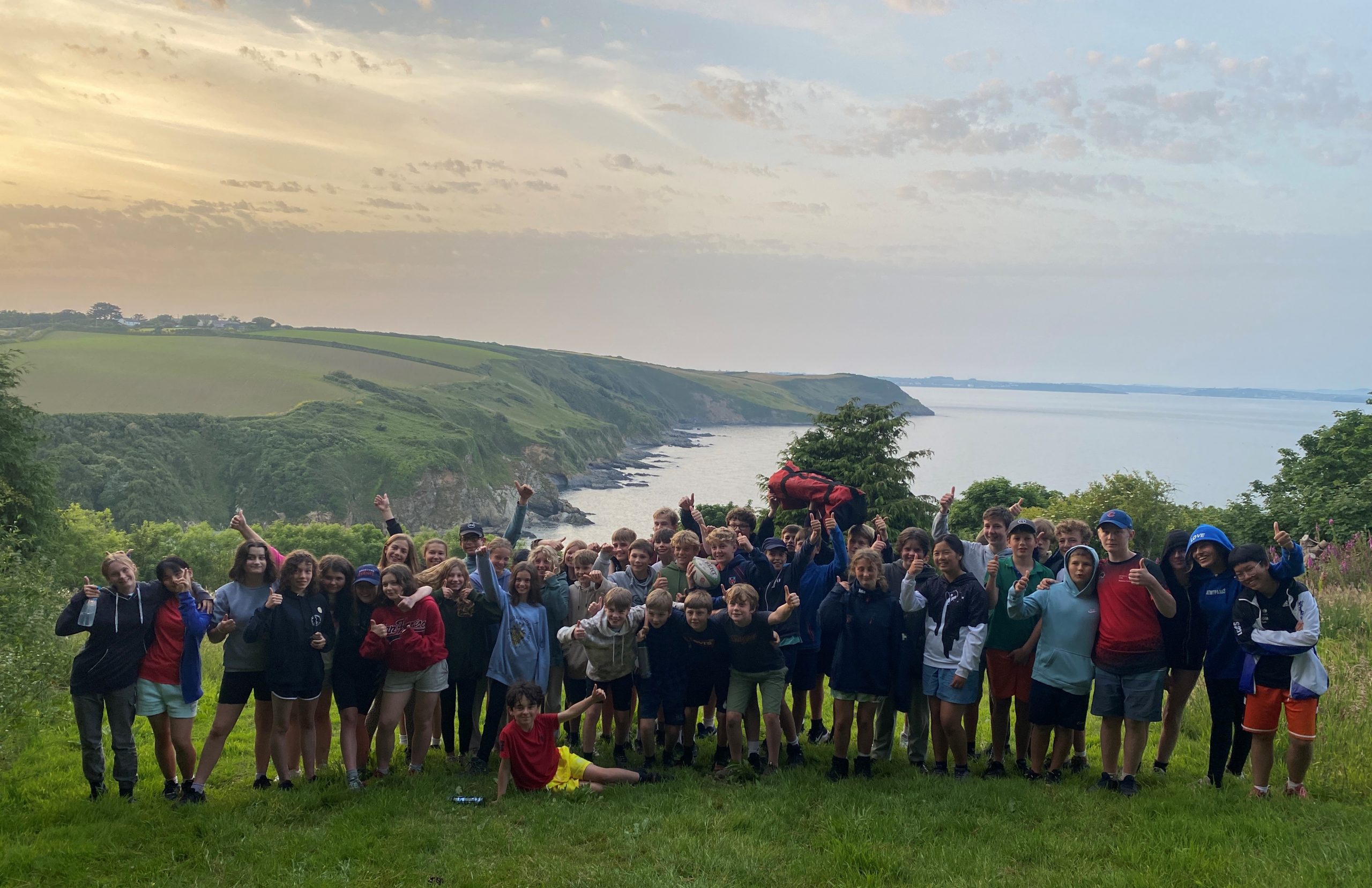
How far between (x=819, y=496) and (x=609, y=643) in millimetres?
2675

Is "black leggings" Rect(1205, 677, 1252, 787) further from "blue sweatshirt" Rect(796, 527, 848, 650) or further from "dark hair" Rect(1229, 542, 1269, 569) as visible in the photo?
"blue sweatshirt" Rect(796, 527, 848, 650)

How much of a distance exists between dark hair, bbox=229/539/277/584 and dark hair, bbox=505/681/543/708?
2140 millimetres

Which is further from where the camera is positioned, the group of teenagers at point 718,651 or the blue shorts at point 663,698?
the blue shorts at point 663,698

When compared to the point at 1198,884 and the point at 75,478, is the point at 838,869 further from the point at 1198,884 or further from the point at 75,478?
the point at 75,478

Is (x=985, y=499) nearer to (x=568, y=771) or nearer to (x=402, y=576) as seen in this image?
(x=568, y=771)

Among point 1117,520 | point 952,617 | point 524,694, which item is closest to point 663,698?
point 524,694

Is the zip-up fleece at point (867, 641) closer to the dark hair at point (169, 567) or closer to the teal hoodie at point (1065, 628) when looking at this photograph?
the teal hoodie at point (1065, 628)

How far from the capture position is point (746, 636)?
6930mm

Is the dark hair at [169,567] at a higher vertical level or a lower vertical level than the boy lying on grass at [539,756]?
higher

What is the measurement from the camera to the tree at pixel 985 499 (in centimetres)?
4500

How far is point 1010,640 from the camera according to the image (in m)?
6.71

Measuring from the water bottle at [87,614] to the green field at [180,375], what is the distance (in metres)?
98.9

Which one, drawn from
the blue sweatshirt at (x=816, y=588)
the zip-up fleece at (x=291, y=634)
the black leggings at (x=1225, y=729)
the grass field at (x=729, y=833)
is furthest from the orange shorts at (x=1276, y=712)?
the zip-up fleece at (x=291, y=634)

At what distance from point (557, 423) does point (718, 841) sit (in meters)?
137
